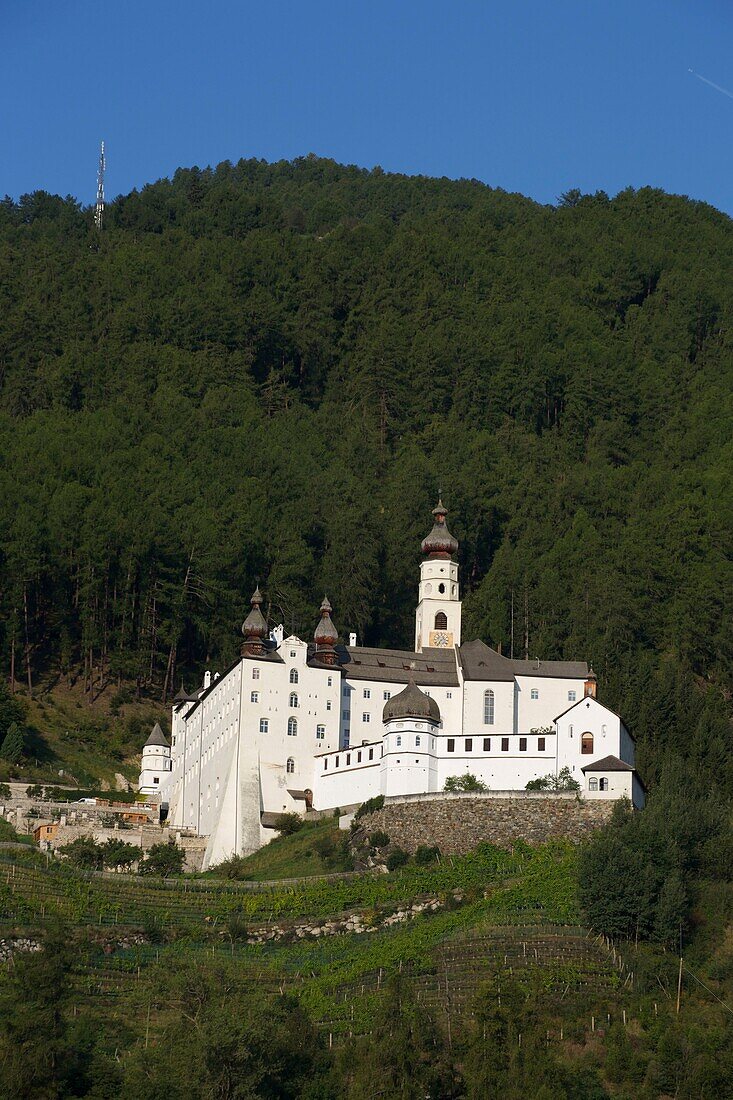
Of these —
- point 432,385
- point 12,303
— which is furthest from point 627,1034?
point 12,303

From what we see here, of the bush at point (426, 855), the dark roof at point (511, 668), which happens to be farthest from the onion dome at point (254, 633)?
the bush at point (426, 855)

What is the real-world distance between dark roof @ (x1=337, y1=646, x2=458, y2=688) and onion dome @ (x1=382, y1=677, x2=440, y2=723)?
5.00 m

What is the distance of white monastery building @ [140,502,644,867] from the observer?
67.8 m

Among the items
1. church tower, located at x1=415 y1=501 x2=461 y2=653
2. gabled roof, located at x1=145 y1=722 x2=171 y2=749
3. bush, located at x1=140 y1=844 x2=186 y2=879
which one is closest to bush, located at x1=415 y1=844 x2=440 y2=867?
bush, located at x1=140 y1=844 x2=186 y2=879

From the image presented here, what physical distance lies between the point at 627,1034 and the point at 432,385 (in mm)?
64316

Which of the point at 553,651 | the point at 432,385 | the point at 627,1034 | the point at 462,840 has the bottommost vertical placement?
the point at 627,1034

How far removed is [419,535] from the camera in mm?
93312

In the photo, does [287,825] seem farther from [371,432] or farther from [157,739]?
[371,432]

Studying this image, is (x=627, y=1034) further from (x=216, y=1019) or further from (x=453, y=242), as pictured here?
(x=453, y=242)

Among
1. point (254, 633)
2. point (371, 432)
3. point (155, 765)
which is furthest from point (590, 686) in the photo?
point (371, 432)

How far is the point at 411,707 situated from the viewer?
68.6m

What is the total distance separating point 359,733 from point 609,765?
12.3m

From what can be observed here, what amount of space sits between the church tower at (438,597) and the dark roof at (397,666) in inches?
131

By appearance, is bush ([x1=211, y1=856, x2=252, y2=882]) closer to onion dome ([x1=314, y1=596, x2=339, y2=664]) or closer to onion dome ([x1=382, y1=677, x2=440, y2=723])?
onion dome ([x1=382, y1=677, x2=440, y2=723])
